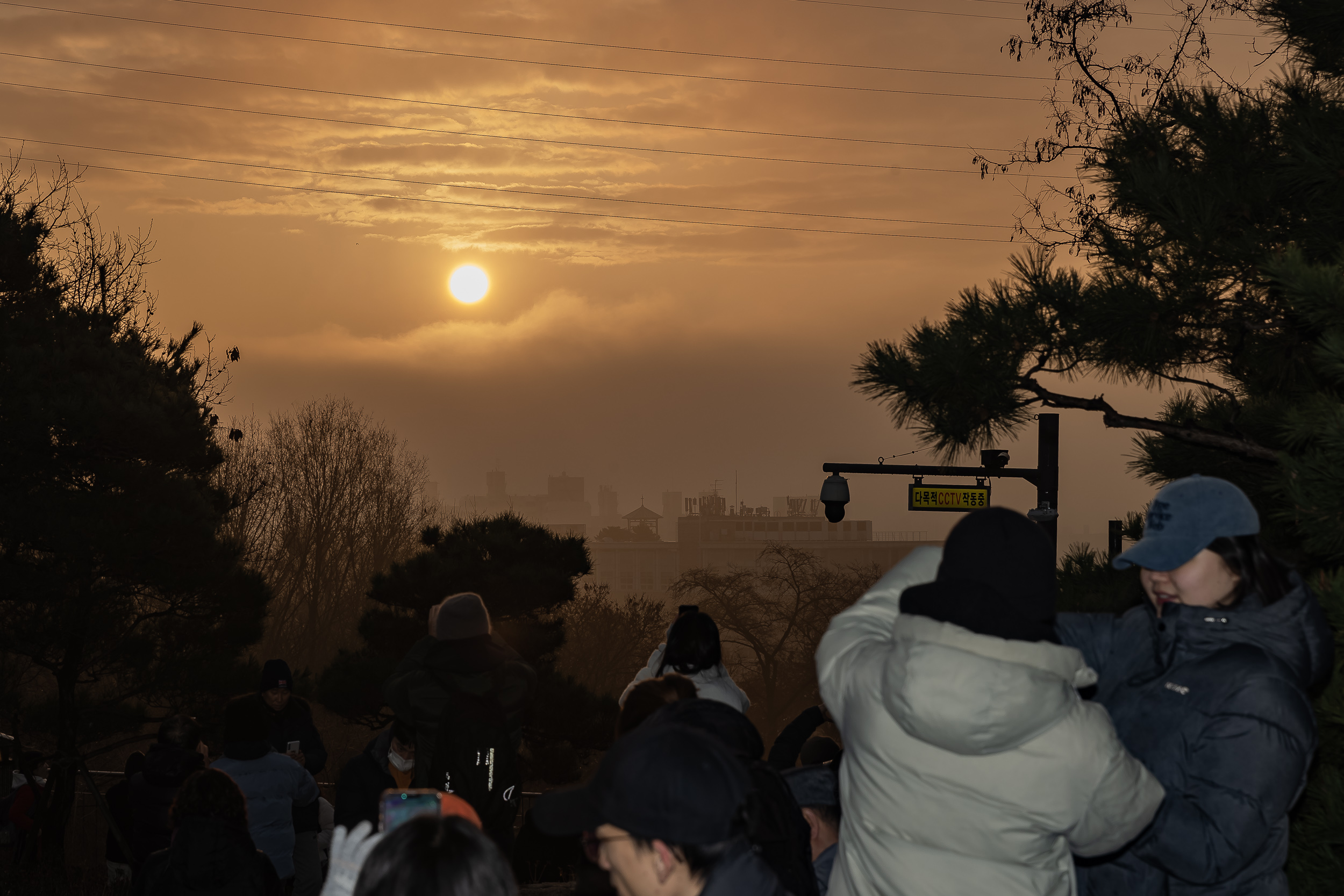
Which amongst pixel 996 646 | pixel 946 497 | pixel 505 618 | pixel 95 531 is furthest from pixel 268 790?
pixel 505 618

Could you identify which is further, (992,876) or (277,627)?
(277,627)

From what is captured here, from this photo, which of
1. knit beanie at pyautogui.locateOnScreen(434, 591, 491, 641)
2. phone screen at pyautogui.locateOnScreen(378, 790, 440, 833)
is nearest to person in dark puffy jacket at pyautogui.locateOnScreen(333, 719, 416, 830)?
knit beanie at pyautogui.locateOnScreen(434, 591, 491, 641)

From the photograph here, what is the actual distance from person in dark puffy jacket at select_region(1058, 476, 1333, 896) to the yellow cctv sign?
14.0 meters

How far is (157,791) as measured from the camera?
5949 mm

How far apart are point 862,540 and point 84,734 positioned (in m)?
161

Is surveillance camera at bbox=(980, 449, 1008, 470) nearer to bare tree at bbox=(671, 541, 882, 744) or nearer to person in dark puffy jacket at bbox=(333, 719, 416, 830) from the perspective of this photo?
person in dark puffy jacket at bbox=(333, 719, 416, 830)

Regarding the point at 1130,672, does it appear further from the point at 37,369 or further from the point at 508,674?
the point at 37,369

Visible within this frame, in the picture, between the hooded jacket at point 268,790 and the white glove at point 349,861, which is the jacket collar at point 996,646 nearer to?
the white glove at point 349,861

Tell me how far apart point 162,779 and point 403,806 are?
4578 millimetres

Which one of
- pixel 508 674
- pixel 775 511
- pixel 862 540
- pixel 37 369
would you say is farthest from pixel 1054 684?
pixel 775 511

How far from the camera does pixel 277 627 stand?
43781 mm

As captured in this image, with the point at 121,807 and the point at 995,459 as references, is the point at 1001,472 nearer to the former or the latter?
the point at 995,459

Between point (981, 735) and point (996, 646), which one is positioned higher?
point (996, 646)

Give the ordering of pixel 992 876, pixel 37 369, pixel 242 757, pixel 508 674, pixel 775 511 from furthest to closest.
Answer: pixel 775 511 < pixel 37 369 < pixel 242 757 < pixel 508 674 < pixel 992 876
